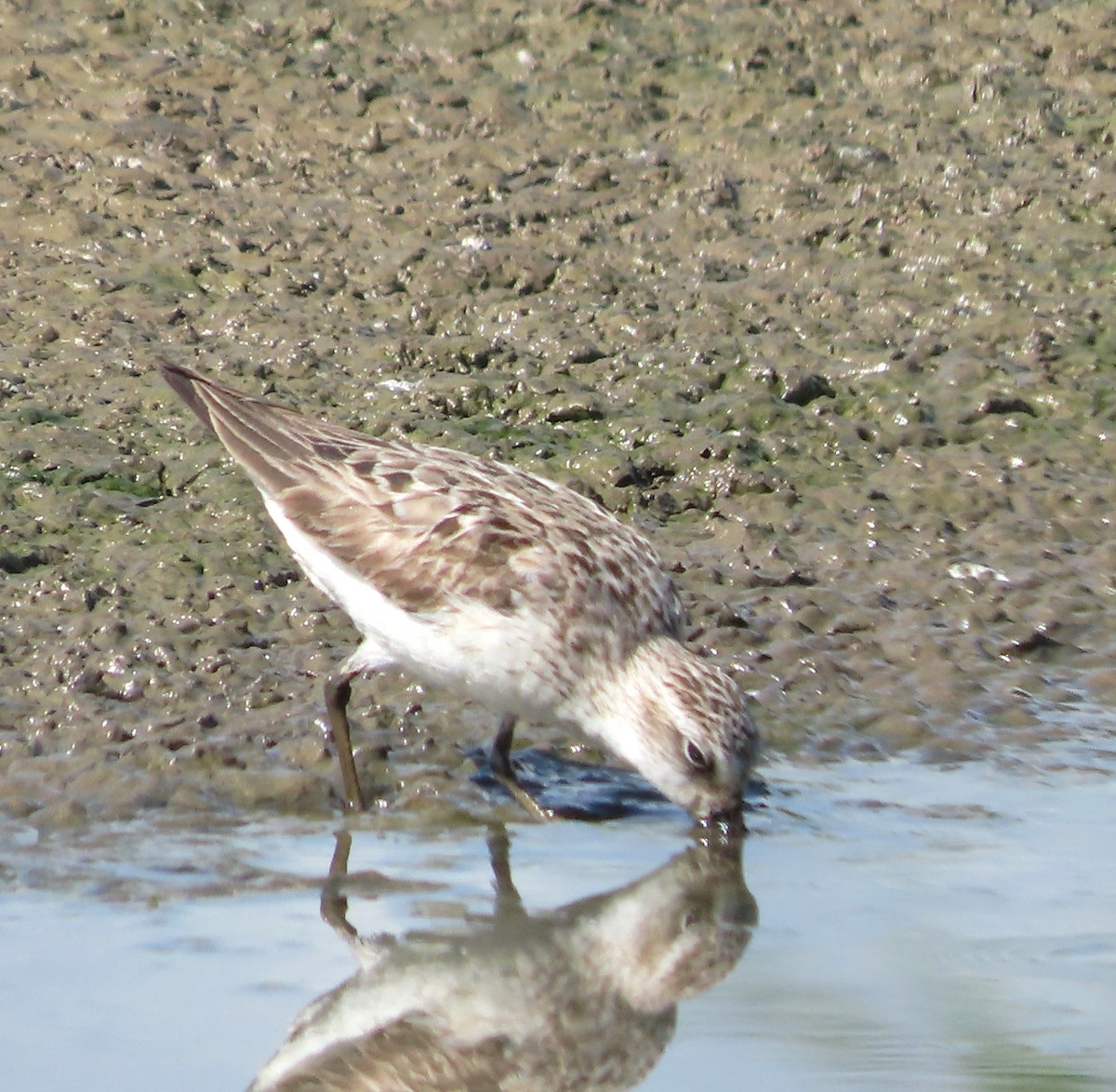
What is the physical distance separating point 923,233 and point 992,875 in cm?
464

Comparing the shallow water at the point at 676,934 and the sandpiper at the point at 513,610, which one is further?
the sandpiper at the point at 513,610

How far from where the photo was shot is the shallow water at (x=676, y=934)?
4520 millimetres

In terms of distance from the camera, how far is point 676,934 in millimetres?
5387

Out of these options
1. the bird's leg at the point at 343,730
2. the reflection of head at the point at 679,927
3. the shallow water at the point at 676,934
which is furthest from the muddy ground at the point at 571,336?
the reflection of head at the point at 679,927

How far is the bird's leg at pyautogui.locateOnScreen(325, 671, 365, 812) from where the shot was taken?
Answer: 20.4 feet

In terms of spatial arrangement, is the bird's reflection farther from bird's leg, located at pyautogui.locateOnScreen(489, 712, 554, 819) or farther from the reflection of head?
bird's leg, located at pyautogui.locateOnScreen(489, 712, 554, 819)

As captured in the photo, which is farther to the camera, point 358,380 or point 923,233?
point 923,233

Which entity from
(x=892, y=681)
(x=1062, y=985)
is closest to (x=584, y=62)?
(x=892, y=681)

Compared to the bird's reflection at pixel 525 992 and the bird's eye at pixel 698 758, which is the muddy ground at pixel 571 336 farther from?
the bird's reflection at pixel 525 992

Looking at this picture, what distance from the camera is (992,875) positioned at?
575cm

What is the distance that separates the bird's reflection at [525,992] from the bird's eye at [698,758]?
0.97 ft

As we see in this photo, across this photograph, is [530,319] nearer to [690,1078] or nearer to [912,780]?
[912,780]

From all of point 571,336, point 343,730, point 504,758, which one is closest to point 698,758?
point 504,758

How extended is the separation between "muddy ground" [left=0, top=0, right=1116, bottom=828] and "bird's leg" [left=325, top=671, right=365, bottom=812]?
0.13 metres
